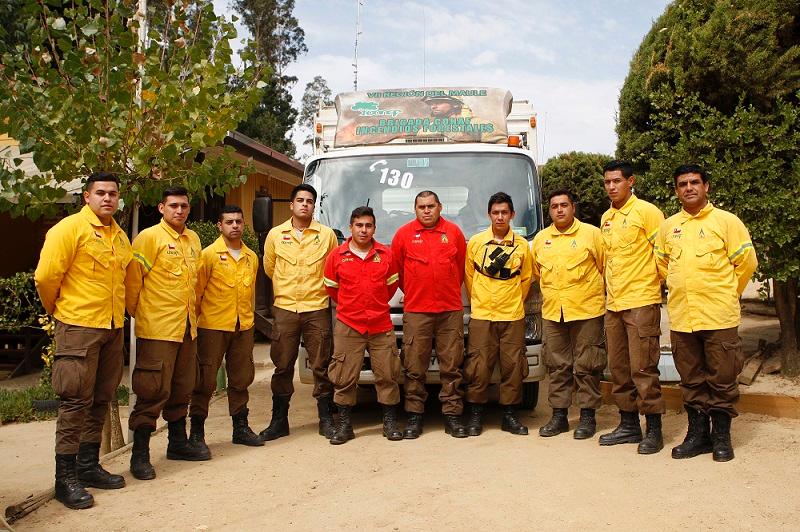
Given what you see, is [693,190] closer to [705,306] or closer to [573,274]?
[705,306]

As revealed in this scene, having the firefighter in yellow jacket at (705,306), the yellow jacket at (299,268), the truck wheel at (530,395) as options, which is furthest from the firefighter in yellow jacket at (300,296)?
the firefighter in yellow jacket at (705,306)

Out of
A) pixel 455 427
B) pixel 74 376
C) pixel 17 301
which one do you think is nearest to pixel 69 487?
pixel 74 376

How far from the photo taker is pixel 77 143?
5.80 metres

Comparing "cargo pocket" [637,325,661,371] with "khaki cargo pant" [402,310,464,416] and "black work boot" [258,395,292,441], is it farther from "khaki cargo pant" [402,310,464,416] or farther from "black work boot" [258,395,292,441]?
"black work boot" [258,395,292,441]

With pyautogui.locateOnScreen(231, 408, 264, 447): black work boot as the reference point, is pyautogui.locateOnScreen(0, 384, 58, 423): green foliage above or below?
below

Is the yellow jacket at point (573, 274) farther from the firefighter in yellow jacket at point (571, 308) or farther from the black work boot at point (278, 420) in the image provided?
the black work boot at point (278, 420)

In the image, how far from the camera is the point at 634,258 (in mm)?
5785

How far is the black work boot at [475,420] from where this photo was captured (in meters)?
6.42

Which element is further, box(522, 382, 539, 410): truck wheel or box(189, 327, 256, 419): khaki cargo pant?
box(522, 382, 539, 410): truck wheel

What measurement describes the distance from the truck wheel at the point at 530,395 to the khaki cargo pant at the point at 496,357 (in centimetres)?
82

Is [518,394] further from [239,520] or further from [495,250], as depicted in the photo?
[239,520]

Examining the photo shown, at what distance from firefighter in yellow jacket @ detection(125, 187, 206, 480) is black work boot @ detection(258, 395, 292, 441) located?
1.06 meters

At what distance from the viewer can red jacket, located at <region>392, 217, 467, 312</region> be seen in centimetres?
621

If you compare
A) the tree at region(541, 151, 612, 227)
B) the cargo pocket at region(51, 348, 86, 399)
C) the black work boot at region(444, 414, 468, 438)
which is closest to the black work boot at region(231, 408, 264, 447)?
the black work boot at region(444, 414, 468, 438)
